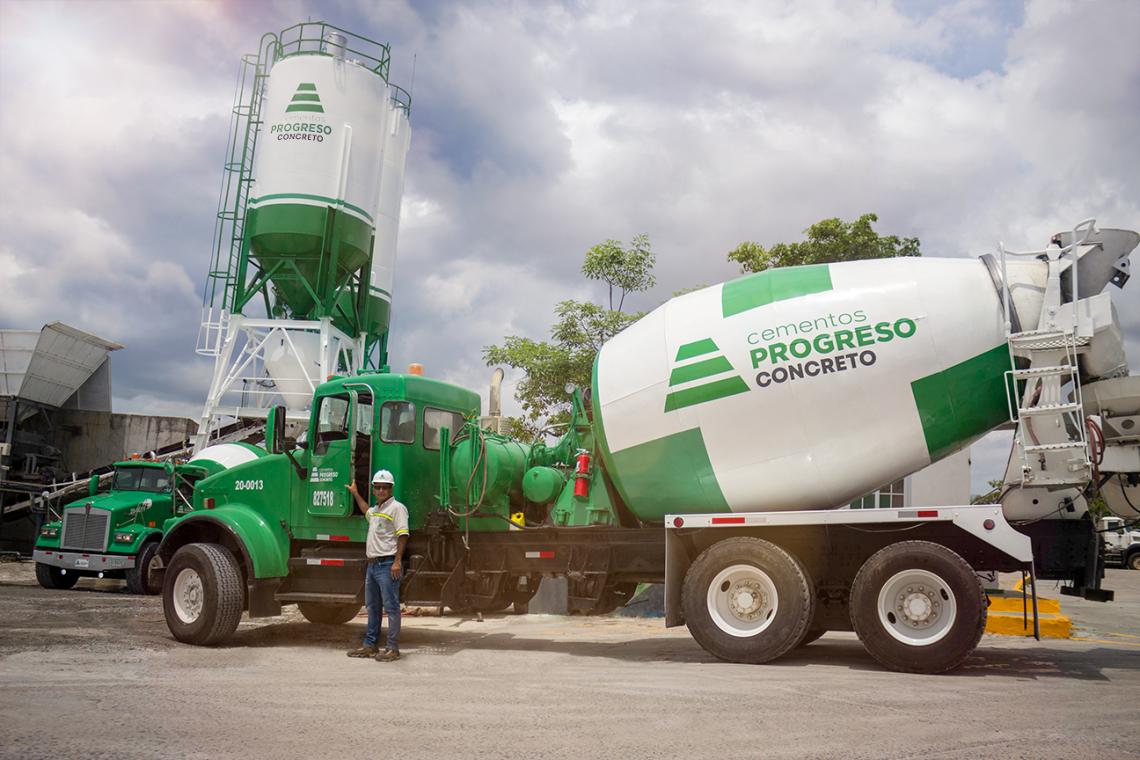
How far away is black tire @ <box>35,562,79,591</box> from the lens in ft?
60.6

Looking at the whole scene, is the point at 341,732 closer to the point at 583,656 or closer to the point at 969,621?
the point at 583,656

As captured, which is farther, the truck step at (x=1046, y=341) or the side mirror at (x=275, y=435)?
the side mirror at (x=275, y=435)

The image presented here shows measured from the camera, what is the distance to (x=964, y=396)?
827 centimetres

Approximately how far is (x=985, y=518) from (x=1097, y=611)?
36.8 feet

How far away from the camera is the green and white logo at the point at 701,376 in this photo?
870 centimetres

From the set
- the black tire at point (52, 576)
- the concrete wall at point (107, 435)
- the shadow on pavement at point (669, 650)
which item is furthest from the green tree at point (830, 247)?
the concrete wall at point (107, 435)

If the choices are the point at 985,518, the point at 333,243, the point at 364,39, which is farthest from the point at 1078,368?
the point at 364,39

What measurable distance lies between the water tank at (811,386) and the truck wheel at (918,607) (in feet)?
3.53

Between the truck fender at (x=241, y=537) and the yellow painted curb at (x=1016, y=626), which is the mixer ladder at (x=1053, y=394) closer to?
the yellow painted curb at (x=1016, y=626)

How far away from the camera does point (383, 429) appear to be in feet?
32.3

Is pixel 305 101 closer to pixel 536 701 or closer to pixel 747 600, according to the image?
pixel 747 600

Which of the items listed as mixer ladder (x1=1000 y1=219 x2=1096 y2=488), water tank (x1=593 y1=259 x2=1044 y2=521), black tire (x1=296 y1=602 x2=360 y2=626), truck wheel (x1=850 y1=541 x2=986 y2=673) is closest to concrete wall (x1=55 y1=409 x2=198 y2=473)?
black tire (x1=296 y1=602 x2=360 y2=626)

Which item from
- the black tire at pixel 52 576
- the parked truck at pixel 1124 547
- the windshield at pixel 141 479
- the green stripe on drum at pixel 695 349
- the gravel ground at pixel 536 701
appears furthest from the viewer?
the parked truck at pixel 1124 547

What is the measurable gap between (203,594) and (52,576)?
37.0 feet
